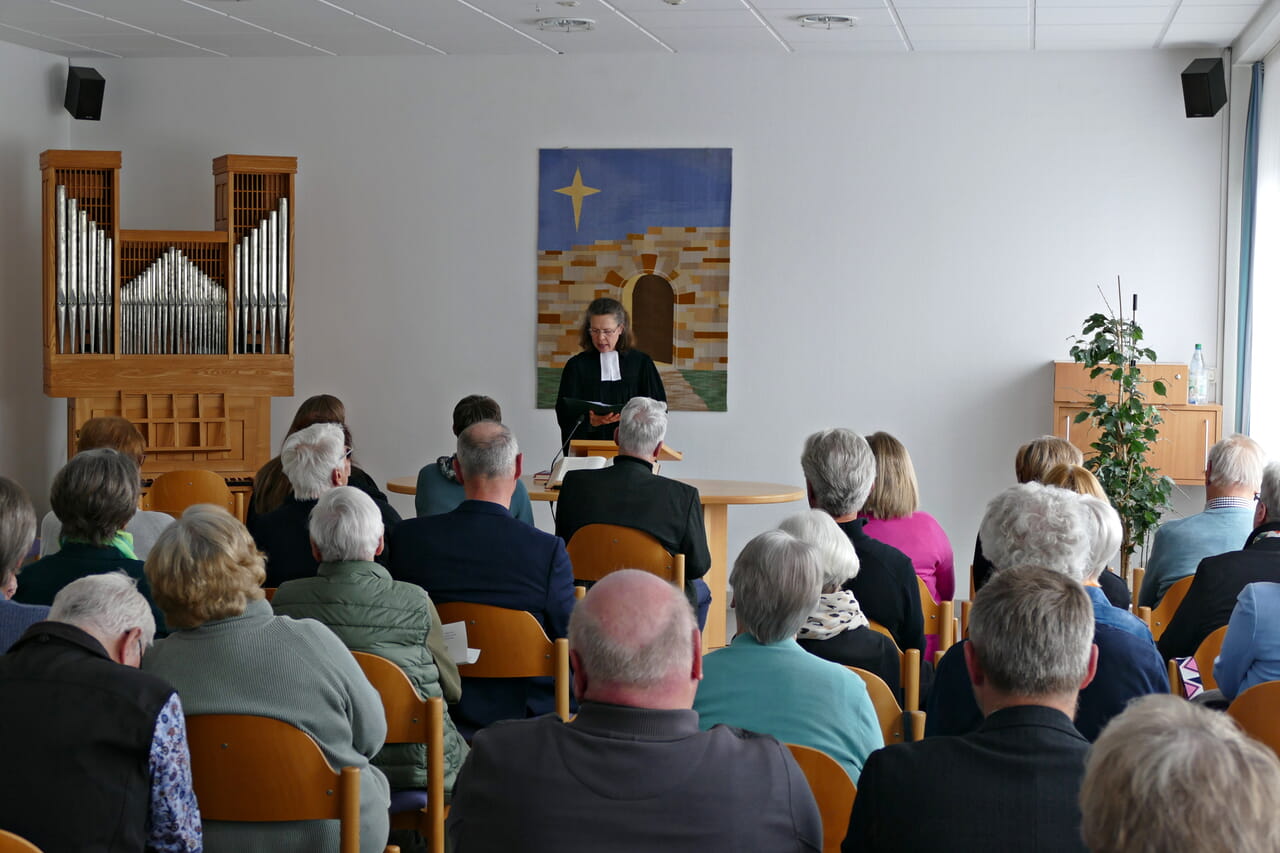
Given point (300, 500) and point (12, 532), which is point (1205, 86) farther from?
point (12, 532)

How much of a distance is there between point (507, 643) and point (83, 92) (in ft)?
21.6

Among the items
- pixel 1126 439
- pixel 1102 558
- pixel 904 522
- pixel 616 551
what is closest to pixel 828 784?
pixel 1102 558

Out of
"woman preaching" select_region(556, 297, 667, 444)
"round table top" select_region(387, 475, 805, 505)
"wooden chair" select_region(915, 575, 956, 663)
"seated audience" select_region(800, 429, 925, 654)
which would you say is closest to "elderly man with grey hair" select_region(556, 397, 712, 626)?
"seated audience" select_region(800, 429, 925, 654)

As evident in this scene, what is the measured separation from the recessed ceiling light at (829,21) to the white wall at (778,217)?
0.72 m

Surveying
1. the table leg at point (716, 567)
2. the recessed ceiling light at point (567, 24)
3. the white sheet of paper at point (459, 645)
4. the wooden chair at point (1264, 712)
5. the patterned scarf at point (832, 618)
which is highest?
the recessed ceiling light at point (567, 24)

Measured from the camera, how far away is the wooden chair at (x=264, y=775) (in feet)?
7.60

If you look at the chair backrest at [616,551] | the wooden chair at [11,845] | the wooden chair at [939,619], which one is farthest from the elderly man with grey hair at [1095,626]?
the chair backrest at [616,551]

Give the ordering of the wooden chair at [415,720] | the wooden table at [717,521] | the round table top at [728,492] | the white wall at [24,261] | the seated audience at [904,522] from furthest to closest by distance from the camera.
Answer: the white wall at [24,261] → the wooden table at [717,521] → the round table top at [728,492] → the seated audience at [904,522] → the wooden chair at [415,720]

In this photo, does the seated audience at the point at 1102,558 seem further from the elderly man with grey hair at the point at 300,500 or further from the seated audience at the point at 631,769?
the elderly man with grey hair at the point at 300,500

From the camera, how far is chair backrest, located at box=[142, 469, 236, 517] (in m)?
5.88

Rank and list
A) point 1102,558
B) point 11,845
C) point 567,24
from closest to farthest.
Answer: point 11,845 < point 1102,558 < point 567,24

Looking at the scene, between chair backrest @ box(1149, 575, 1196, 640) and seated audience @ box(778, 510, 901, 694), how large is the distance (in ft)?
4.13

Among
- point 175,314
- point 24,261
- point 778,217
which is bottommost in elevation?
point 175,314

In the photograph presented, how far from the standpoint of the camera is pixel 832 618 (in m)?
2.87
